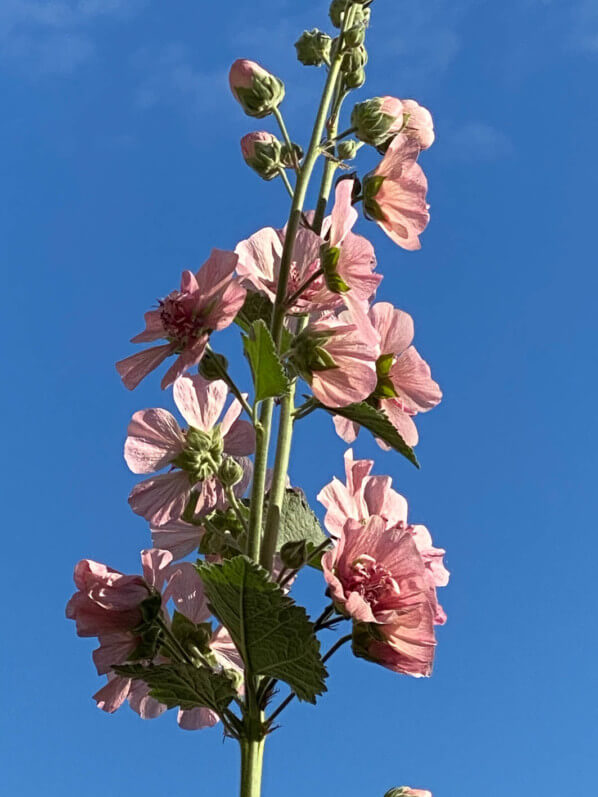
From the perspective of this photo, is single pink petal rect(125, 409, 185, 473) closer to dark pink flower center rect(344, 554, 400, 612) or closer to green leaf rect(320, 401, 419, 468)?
green leaf rect(320, 401, 419, 468)

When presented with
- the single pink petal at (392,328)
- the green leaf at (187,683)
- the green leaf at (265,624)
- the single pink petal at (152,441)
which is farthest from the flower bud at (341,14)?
the green leaf at (187,683)

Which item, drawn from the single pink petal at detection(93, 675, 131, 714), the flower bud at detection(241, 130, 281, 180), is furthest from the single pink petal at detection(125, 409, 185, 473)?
the flower bud at detection(241, 130, 281, 180)

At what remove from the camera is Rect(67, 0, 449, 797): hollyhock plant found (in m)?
1.94

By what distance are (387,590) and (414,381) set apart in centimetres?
61

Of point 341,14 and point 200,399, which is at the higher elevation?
point 341,14

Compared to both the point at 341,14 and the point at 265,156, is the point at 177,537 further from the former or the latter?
the point at 341,14

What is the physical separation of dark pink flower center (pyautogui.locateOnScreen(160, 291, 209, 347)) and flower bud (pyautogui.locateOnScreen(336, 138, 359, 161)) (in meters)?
0.62

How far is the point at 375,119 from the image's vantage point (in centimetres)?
231

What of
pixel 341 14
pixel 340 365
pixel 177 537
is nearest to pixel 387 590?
pixel 340 365

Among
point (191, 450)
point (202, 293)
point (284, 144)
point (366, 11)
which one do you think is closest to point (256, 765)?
point (191, 450)

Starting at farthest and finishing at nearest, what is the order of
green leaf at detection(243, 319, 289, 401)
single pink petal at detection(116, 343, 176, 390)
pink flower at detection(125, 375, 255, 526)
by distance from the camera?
1. pink flower at detection(125, 375, 255, 526)
2. single pink petal at detection(116, 343, 176, 390)
3. green leaf at detection(243, 319, 289, 401)

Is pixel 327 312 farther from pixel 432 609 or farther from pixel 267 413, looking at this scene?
pixel 432 609

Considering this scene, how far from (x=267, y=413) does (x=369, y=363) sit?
0.91ft

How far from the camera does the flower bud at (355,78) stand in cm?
248
